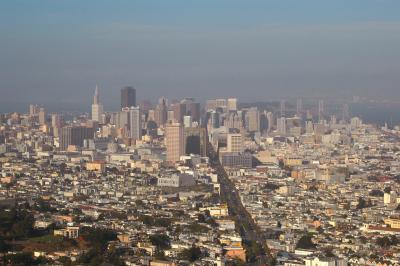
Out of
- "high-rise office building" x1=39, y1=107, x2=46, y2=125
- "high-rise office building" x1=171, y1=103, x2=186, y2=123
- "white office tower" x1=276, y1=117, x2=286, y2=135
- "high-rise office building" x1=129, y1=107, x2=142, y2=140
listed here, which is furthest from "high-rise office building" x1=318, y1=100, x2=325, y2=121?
"high-rise office building" x1=39, y1=107, x2=46, y2=125

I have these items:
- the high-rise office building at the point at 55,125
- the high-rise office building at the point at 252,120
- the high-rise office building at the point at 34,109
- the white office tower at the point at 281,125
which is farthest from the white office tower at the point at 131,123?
the high-rise office building at the point at 34,109

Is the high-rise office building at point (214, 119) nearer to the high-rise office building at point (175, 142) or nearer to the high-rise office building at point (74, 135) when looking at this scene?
the high-rise office building at point (74, 135)

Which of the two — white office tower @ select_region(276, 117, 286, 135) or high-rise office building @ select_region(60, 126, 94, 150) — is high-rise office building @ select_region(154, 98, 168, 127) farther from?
high-rise office building @ select_region(60, 126, 94, 150)

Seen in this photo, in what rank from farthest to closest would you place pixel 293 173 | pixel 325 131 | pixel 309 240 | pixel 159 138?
1. pixel 325 131
2. pixel 159 138
3. pixel 293 173
4. pixel 309 240

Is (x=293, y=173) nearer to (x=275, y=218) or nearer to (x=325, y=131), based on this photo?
(x=275, y=218)

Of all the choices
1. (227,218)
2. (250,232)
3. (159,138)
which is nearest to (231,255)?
(250,232)
